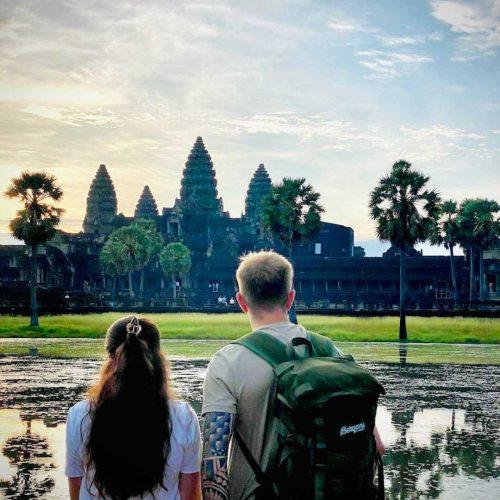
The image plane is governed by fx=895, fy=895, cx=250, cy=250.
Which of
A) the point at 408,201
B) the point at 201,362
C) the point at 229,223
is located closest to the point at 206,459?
the point at 201,362

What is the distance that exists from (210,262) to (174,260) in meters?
4.74

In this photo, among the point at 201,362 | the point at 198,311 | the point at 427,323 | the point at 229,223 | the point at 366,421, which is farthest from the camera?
the point at 229,223

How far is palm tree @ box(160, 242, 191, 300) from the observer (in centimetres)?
8488

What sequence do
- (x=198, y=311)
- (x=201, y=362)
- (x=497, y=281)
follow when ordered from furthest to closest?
1. (x=497, y=281)
2. (x=198, y=311)
3. (x=201, y=362)

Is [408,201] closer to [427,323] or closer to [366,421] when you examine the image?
[427,323]

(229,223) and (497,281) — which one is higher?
(229,223)

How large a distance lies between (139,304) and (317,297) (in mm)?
14967

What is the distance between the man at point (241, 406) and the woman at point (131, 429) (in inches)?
5.8

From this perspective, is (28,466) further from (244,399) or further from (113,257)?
(113,257)

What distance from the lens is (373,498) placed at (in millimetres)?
3834

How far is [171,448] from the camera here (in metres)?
3.93

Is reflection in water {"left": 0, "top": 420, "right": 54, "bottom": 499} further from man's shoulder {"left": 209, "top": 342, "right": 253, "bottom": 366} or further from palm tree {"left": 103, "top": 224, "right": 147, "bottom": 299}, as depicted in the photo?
palm tree {"left": 103, "top": 224, "right": 147, "bottom": 299}

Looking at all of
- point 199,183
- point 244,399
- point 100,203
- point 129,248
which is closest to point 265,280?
point 244,399

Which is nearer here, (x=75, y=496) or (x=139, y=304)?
(x=75, y=496)
